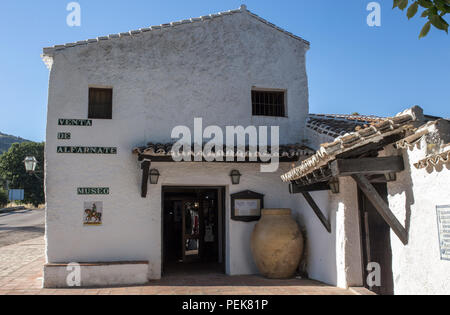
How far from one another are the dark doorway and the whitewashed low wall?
13.4 ft

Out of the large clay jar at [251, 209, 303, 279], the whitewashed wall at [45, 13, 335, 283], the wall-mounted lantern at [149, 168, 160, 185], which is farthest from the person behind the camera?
the wall-mounted lantern at [149, 168, 160, 185]

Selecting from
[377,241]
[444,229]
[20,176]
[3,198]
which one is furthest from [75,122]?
[20,176]

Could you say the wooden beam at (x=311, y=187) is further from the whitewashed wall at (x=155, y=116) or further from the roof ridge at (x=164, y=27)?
the roof ridge at (x=164, y=27)

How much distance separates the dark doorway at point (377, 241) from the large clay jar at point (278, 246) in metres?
1.53

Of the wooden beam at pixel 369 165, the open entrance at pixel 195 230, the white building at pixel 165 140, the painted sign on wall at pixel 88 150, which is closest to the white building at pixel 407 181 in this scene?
the wooden beam at pixel 369 165

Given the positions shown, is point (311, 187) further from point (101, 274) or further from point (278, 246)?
point (101, 274)

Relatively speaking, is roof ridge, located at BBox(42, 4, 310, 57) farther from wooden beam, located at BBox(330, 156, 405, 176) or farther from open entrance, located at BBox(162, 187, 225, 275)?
wooden beam, located at BBox(330, 156, 405, 176)

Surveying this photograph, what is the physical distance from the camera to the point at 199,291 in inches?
259

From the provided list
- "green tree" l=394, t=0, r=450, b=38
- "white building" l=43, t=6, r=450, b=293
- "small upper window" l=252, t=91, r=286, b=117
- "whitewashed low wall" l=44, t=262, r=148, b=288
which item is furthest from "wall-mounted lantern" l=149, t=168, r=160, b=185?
"green tree" l=394, t=0, r=450, b=38

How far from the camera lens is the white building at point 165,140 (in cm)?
720

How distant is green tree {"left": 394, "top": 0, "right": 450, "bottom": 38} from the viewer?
8.55 feet
